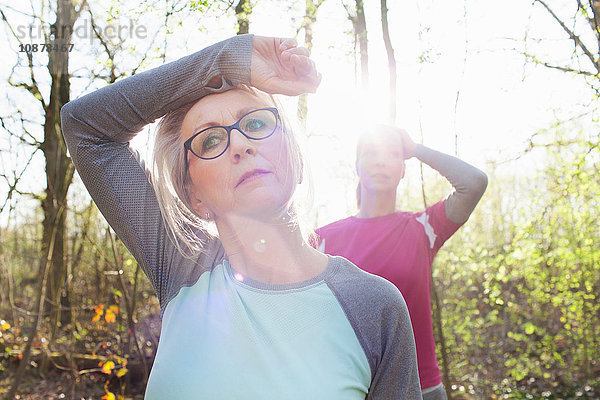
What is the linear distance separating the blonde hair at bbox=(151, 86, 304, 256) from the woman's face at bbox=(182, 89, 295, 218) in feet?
0.08

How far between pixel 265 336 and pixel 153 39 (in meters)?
2.79

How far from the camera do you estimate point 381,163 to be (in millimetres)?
2572

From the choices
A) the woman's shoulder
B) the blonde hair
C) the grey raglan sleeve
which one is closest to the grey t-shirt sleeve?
the woman's shoulder

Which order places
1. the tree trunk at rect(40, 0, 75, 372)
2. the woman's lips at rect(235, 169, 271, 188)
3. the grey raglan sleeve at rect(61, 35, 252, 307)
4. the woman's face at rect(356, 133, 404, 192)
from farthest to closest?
the tree trunk at rect(40, 0, 75, 372)
the woman's face at rect(356, 133, 404, 192)
the grey raglan sleeve at rect(61, 35, 252, 307)
the woman's lips at rect(235, 169, 271, 188)

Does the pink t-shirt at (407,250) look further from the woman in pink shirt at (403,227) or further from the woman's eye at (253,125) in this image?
the woman's eye at (253,125)

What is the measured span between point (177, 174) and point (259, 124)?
10.4 inches

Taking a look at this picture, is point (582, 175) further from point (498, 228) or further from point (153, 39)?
point (498, 228)

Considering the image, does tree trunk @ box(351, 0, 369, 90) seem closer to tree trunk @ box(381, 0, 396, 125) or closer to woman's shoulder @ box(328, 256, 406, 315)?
tree trunk @ box(381, 0, 396, 125)

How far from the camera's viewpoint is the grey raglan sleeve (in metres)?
1.26

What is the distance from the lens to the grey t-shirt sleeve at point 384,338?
3.55 ft

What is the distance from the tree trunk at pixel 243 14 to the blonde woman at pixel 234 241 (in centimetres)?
181

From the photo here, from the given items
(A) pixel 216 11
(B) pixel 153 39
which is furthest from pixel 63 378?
(A) pixel 216 11

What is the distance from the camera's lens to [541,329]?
209 inches

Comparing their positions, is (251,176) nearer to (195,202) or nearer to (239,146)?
(239,146)
